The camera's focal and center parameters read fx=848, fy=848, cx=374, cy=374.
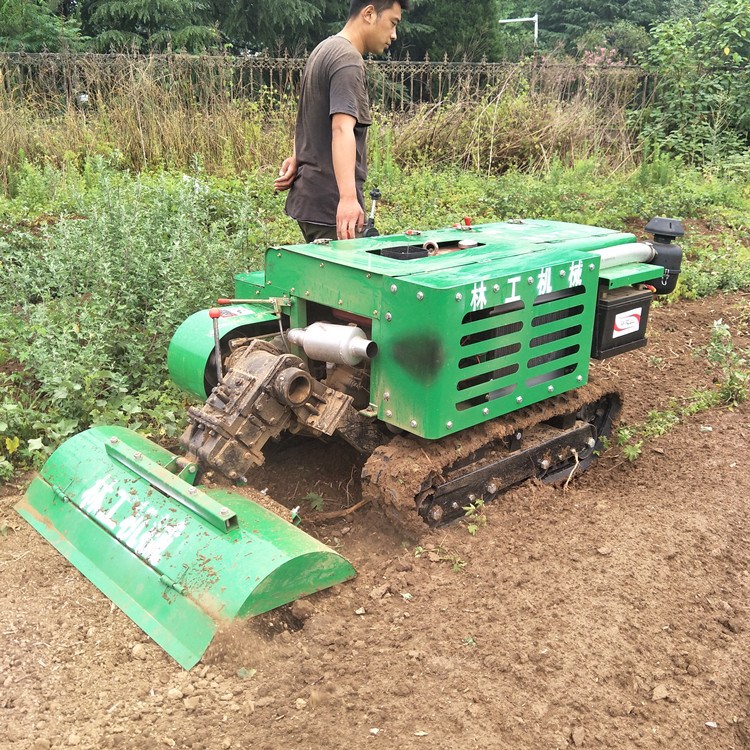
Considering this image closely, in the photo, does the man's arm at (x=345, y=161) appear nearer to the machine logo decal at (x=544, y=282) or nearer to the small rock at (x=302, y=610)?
the machine logo decal at (x=544, y=282)

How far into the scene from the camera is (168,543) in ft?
10.2

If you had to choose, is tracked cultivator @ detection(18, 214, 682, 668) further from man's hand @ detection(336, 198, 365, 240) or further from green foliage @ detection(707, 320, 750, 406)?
green foliage @ detection(707, 320, 750, 406)

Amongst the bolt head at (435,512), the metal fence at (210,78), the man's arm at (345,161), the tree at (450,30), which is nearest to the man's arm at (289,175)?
the man's arm at (345,161)

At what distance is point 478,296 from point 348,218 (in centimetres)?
113

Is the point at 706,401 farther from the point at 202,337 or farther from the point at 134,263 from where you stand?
the point at 134,263

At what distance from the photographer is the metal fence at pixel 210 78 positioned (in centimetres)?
1023

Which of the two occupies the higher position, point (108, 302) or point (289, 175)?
point (289, 175)

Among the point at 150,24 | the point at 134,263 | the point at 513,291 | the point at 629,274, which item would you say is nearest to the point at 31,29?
the point at 150,24

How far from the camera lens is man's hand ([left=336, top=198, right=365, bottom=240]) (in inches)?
162

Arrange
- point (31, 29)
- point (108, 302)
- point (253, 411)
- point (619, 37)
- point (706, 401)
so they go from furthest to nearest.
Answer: point (619, 37) → point (31, 29) → point (108, 302) → point (706, 401) → point (253, 411)

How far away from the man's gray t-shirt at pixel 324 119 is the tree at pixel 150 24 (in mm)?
16045

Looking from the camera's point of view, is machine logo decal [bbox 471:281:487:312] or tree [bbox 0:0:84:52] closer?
machine logo decal [bbox 471:281:487:312]

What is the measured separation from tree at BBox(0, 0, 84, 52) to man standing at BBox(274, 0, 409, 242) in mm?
16063

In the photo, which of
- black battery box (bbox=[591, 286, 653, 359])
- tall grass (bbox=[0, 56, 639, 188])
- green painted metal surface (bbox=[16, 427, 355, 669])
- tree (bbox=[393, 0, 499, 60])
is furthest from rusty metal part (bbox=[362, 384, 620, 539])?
tree (bbox=[393, 0, 499, 60])
